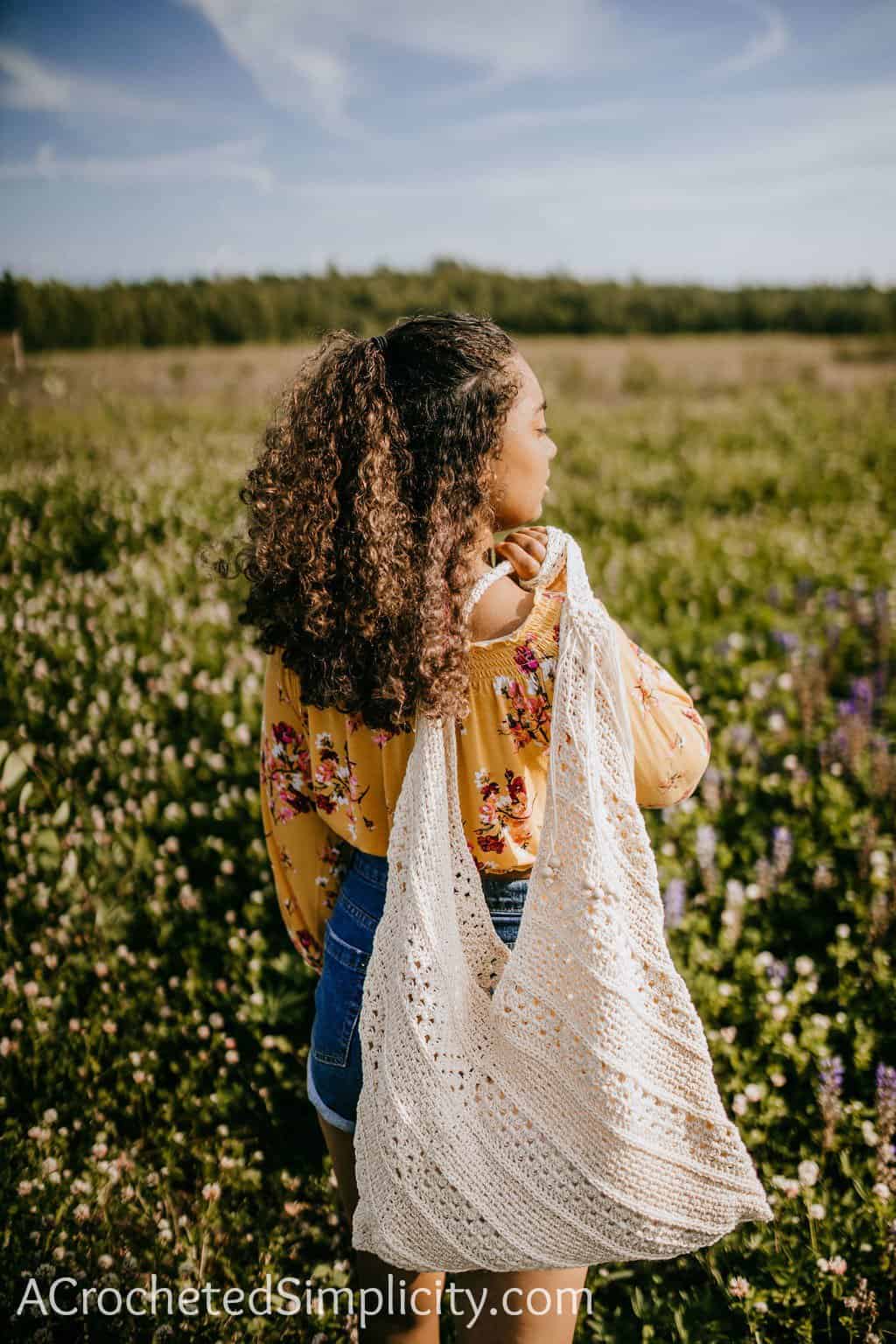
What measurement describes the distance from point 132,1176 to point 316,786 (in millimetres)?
1609

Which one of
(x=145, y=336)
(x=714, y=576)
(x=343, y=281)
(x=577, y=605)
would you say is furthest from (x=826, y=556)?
(x=343, y=281)

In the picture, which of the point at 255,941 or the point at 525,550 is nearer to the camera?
the point at 525,550

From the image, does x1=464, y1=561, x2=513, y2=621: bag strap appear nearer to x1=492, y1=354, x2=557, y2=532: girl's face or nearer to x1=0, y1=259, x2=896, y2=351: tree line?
x1=492, y1=354, x2=557, y2=532: girl's face

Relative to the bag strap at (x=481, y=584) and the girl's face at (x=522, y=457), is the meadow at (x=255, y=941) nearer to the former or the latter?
the girl's face at (x=522, y=457)

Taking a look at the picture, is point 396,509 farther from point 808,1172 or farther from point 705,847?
point 705,847

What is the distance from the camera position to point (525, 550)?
1.59 m

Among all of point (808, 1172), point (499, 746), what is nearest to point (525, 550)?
point (499, 746)

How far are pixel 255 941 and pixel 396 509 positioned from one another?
6.94ft

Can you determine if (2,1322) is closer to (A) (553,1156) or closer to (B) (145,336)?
(A) (553,1156)

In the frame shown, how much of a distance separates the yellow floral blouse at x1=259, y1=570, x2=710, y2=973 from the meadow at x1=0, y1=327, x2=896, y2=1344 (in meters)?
0.60

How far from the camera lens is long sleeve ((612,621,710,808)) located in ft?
4.88

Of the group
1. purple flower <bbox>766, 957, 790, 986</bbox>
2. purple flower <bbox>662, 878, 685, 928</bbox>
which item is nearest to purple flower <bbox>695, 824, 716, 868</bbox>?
purple flower <bbox>662, 878, 685, 928</bbox>

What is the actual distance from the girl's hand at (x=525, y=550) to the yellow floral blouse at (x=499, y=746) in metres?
0.05

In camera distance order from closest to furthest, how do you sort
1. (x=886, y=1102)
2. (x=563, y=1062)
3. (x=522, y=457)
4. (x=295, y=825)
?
1. (x=563, y=1062)
2. (x=522, y=457)
3. (x=295, y=825)
4. (x=886, y=1102)
